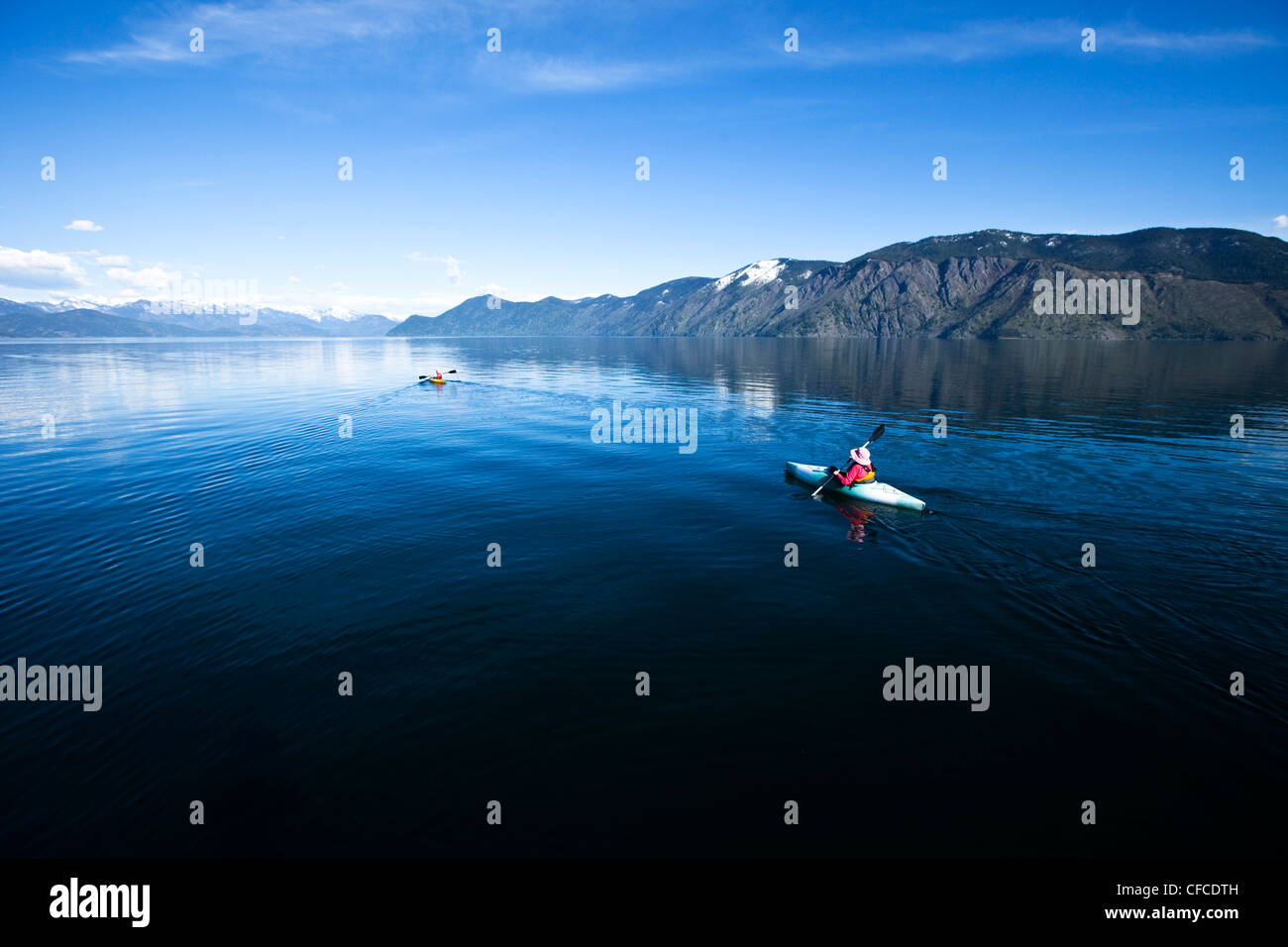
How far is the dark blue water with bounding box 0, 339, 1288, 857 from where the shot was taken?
1322 cm

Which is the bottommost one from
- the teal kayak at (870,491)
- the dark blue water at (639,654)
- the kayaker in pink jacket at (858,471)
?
the dark blue water at (639,654)

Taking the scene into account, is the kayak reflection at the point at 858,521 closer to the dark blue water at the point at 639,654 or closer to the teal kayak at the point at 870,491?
the dark blue water at the point at 639,654

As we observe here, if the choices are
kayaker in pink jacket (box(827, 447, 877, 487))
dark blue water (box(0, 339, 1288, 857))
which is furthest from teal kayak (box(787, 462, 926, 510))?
dark blue water (box(0, 339, 1288, 857))

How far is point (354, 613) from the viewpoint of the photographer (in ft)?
71.1

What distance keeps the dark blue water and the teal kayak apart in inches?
36.3

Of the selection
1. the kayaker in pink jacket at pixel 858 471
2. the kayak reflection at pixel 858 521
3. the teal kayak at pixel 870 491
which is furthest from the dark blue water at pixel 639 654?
the kayaker in pink jacket at pixel 858 471

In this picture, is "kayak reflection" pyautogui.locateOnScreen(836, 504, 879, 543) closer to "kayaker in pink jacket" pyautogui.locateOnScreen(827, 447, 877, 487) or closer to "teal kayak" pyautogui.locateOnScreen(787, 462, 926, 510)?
"teal kayak" pyautogui.locateOnScreen(787, 462, 926, 510)

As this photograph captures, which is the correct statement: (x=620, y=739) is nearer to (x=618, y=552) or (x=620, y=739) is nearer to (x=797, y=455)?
(x=618, y=552)

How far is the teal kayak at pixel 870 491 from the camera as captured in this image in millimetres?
32000

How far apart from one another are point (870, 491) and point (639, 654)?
68.8ft

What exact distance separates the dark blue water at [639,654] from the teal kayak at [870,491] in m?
0.92

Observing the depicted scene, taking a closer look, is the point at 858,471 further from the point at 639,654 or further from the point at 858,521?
the point at 639,654

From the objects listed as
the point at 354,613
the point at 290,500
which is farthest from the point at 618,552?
the point at 290,500
